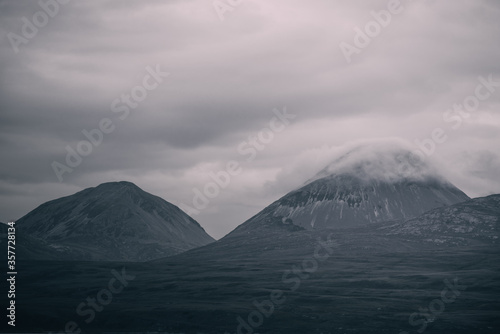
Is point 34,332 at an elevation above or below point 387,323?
above

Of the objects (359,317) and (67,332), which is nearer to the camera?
(67,332)

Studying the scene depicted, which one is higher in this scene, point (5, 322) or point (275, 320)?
point (5, 322)

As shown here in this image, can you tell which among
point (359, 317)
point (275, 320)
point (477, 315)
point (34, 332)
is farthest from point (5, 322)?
point (477, 315)

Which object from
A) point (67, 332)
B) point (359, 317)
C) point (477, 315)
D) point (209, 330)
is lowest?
point (477, 315)

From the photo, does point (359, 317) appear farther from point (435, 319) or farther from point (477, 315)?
point (477, 315)

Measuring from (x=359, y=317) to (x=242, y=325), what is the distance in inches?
1538

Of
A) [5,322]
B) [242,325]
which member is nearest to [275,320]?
[242,325]

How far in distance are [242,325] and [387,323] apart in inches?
1820

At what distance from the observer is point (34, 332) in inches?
7411

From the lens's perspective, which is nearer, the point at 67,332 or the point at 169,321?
the point at 67,332

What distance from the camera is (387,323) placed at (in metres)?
188

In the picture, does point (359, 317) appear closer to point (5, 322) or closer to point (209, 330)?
point (209, 330)

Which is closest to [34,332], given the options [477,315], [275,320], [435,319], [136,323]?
[136,323]

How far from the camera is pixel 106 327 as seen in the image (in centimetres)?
19275
